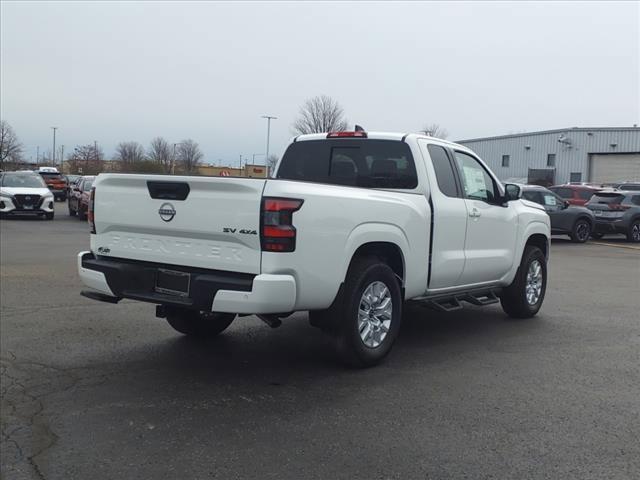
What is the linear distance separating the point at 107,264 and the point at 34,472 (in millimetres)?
2005

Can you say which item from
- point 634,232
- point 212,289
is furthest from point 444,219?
point 634,232

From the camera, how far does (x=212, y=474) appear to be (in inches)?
141

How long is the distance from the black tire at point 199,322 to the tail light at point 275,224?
193cm

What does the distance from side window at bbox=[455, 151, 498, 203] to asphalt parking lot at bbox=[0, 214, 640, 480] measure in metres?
1.43

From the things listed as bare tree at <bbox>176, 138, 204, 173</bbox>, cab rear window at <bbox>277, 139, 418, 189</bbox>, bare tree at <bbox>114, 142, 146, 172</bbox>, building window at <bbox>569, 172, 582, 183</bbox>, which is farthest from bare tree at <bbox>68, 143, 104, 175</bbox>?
cab rear window at <bbox>277, 139, 418, 189</bbox>

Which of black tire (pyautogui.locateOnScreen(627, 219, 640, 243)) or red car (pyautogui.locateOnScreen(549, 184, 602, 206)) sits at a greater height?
red car (pyautogui.locateOnScreen(549, 184, 602, 206))

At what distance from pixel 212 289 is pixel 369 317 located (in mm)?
1440

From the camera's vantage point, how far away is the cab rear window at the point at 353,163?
246 inches

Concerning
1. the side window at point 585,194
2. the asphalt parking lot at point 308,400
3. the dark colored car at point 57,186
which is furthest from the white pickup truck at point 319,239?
the dark colored car at point 57,186

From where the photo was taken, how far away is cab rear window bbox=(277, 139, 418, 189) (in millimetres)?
6246

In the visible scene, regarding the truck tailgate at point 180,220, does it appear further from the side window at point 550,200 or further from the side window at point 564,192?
the side window at point 564,192

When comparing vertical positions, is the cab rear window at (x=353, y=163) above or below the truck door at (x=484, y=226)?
above

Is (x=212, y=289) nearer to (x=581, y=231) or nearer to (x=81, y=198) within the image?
(x=581, y=231)

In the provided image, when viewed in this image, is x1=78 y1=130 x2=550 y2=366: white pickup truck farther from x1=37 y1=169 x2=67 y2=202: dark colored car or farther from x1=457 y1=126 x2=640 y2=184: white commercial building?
x1=457 y1=126 x2=640 y2=184: white commercial building
